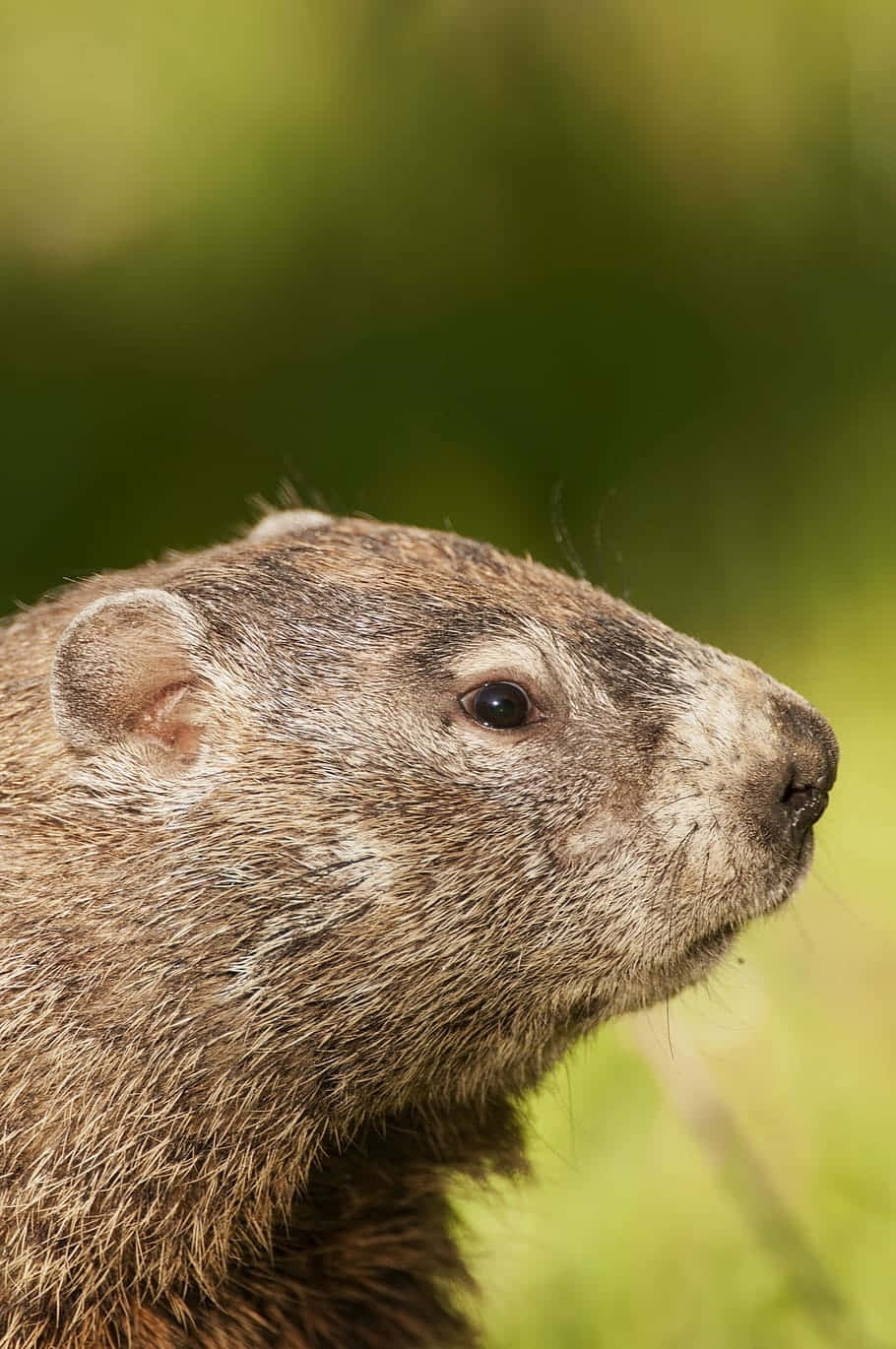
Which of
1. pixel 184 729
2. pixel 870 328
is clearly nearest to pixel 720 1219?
pixel 184 729

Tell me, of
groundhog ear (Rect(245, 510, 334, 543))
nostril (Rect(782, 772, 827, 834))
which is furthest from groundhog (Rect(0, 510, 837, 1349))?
groundhog ear (Rect(245, 510, 334, 543))

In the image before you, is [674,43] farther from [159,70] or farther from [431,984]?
[431,984]

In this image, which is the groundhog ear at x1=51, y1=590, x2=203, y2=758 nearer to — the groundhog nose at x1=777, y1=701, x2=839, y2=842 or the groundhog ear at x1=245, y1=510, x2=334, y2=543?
the groundhog ear at x1=245, y1=510, x2=334, y2=543

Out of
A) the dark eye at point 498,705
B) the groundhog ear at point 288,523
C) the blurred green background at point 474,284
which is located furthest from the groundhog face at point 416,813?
the blurred green background at point 474,284

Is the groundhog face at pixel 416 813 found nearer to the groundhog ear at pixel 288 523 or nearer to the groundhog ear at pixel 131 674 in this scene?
the groundhog ear at pixel 131 674

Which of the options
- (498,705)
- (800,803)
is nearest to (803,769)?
(800,803)

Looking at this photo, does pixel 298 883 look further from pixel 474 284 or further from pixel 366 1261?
pixel 474 284
